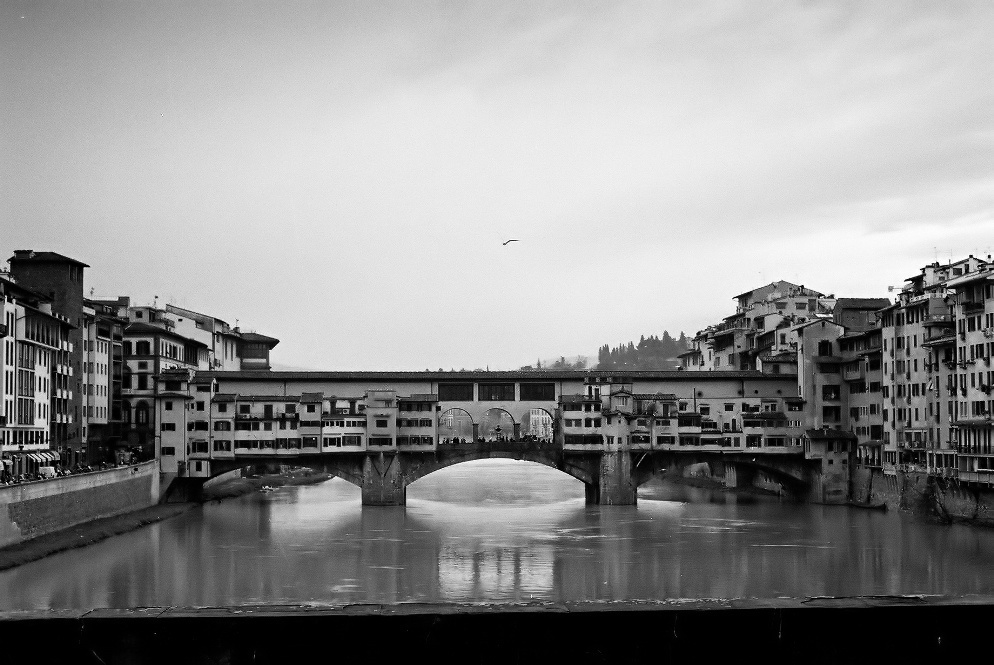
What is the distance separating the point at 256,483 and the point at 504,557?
136 feet

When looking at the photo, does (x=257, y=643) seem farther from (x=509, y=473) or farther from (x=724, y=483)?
(x=509, y=473)

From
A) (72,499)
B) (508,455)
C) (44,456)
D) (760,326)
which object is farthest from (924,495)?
(44,456)

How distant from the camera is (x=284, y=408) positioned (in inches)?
2248

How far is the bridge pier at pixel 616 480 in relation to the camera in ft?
186

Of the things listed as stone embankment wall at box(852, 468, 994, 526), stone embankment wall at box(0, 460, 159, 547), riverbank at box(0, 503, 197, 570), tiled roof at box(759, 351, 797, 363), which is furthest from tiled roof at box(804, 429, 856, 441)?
stone embankment wall at box(0, 460, 159, 547)

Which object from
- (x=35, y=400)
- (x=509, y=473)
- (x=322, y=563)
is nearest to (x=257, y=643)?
(x=322, y=563)

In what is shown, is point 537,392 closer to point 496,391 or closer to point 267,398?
point 496,391

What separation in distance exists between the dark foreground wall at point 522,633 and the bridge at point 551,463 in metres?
44.7

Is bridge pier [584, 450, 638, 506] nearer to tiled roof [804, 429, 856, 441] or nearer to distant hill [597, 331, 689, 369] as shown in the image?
tiled roof [804, 429, 856, 441]

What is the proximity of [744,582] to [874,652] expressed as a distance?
20828mm

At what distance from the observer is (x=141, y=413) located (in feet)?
205

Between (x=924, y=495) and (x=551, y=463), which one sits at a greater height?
(x=551, y=463)

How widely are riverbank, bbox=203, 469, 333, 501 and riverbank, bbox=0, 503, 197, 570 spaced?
9.82m

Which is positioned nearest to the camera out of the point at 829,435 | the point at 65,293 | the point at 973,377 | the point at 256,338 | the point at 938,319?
the point at 973,377
